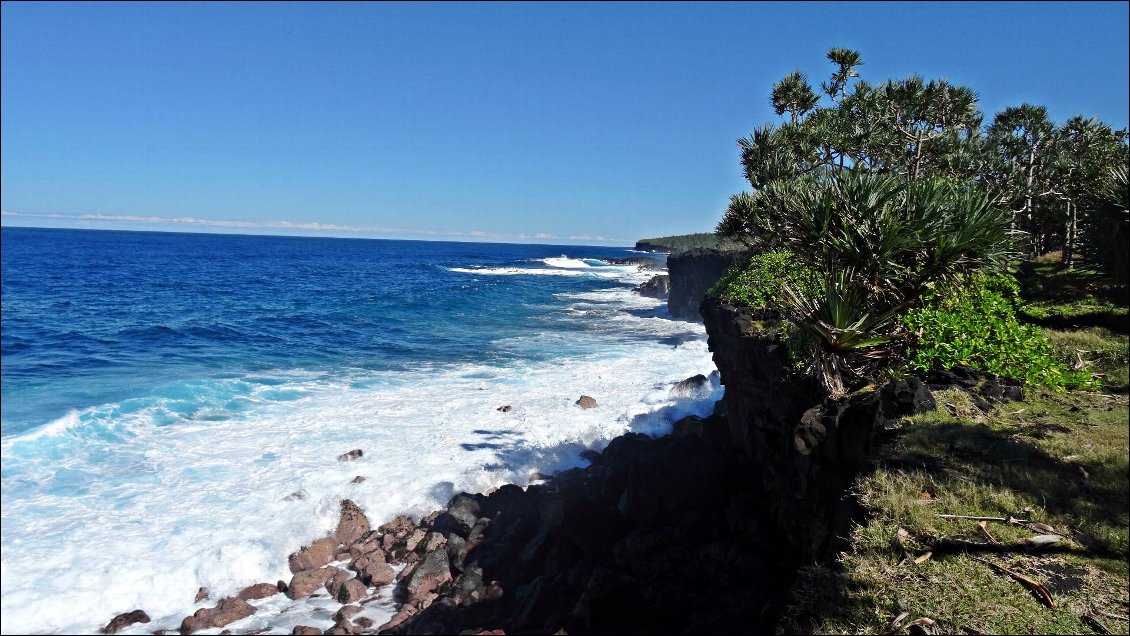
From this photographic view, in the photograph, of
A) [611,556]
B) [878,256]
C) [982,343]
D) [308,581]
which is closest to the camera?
[982,343]

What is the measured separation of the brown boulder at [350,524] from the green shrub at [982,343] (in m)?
11.5

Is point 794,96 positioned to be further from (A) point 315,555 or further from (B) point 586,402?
(A) point 315,555

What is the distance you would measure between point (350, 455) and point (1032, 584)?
14.9m

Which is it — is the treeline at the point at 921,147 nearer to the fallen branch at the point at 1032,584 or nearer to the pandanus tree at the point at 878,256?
the pandanus tree at the point at 878,256

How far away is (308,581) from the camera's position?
11406 millimetres

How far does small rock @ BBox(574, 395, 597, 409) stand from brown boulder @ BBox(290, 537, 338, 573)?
959 centimetres

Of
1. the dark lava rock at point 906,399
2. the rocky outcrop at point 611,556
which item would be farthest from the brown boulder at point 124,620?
the dark lava rock at point 906,399

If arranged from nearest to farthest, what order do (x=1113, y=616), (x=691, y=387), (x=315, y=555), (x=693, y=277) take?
(x=1113, y=616), (x=315, y=555), (x=691, y=387), (x=693, y=277)

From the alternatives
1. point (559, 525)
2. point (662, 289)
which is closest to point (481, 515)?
point (559, 525)

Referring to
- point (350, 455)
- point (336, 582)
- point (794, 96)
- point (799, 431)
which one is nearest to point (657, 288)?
point (794, 96)

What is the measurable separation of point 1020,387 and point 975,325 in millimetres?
1085

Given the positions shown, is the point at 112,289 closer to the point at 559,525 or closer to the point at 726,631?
the point at 559,525

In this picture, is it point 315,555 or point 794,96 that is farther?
point 794,96

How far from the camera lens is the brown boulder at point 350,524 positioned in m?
13.1
